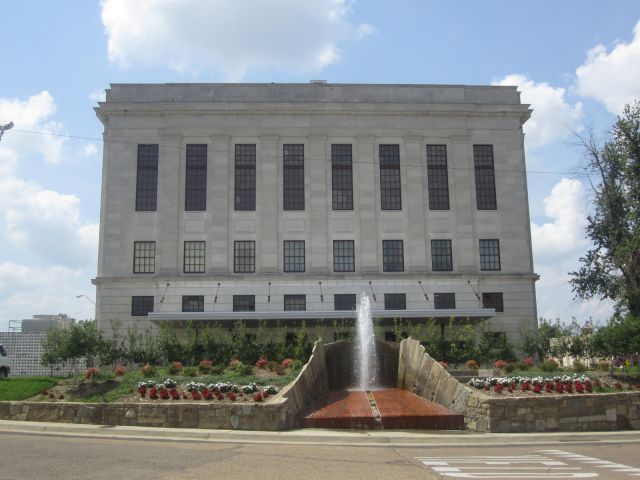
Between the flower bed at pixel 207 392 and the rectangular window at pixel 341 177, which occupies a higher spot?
the rectangular window at pixel 341 177

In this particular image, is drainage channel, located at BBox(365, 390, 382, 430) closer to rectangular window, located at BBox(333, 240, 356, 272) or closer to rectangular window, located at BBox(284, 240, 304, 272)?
rectangular window, located at BBox(333, 240, 356, 272)

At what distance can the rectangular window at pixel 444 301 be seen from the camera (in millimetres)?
47438

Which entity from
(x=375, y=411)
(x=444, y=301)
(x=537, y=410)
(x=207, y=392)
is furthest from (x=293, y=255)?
(x=537, y=410)

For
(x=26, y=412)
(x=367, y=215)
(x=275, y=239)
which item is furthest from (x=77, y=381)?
(x=367, y=215)

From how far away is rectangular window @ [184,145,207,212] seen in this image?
162 ft

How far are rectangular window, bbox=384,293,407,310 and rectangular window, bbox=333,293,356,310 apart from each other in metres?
2.37

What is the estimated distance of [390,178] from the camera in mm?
50188

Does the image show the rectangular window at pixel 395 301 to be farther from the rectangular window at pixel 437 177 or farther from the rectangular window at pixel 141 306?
the rectangular window at pixel 141 306

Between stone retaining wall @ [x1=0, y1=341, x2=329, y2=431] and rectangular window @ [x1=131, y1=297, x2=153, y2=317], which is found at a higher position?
rectangular window @ [x1=131, y1=297, x2=153, y2=317]

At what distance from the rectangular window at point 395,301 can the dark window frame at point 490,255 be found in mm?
6653

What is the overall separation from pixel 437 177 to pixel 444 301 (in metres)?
9.65

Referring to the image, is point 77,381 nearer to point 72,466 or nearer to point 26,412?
point 26,412

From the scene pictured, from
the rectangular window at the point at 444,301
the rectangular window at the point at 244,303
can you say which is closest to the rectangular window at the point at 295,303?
the rectangular window at the point at 244,303

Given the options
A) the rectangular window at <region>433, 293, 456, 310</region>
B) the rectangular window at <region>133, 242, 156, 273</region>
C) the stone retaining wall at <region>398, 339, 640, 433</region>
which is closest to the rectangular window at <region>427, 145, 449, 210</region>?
the rectangular window at <region>433, 293, 456, 310</region>
